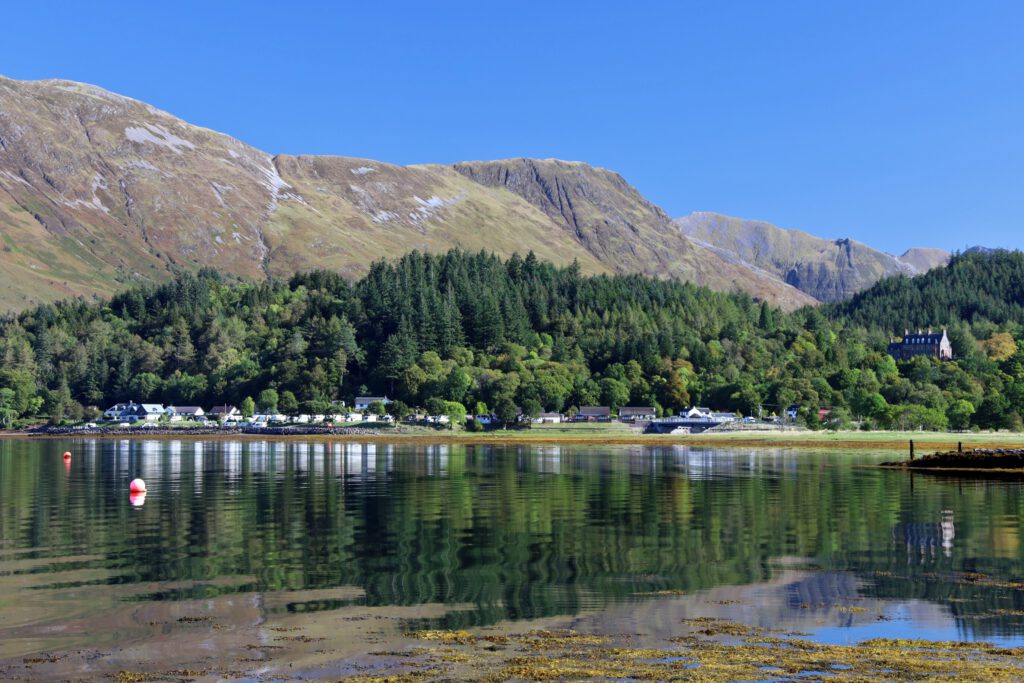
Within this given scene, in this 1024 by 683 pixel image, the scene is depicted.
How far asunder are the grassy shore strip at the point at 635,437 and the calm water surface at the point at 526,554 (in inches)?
2754

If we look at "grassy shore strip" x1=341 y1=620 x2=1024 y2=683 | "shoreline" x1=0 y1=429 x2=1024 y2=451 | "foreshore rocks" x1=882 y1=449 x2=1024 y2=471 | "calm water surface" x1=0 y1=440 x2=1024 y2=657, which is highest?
"grassy shore strip" x1=341 y1=620 x2=1024 y2=683

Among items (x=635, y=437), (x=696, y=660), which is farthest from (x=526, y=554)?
(x=635, y=437)

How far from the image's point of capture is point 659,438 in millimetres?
168125

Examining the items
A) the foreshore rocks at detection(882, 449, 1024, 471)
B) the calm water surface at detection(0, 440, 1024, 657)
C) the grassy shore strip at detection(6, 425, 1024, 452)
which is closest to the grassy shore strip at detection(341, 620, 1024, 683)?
the calm water surface at detection(0, 440, 1024, 657)

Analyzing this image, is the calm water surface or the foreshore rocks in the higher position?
the calm water surface

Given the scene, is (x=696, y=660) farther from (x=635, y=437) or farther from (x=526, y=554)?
(x=635, y=437)

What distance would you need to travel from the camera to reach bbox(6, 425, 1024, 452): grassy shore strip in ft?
460

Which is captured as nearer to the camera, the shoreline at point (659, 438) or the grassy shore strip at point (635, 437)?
the shoreline at point (659, 438)

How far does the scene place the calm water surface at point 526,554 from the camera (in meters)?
26.1

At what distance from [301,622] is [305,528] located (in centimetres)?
1967

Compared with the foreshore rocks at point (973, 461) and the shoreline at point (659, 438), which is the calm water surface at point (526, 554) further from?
the shoreline at point (659, 438)

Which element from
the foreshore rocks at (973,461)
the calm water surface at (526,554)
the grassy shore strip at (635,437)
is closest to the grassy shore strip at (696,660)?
the calm water surface at (526,554)

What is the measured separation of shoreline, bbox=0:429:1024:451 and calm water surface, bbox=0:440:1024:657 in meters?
69.2

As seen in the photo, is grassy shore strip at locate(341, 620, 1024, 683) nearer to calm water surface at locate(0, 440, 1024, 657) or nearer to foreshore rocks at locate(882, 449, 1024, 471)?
calm water surface at locate(0, 440, 1024, 657)
